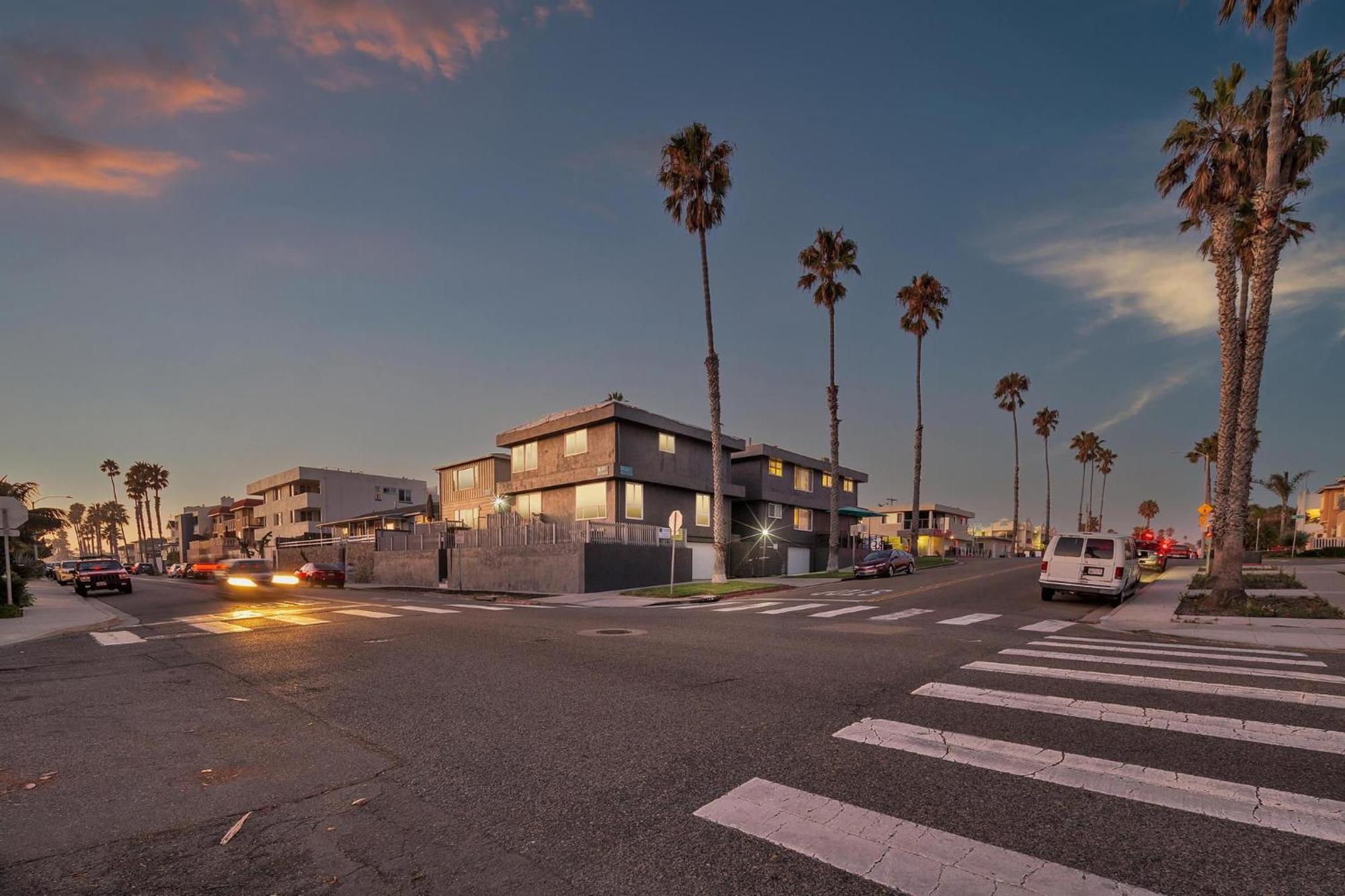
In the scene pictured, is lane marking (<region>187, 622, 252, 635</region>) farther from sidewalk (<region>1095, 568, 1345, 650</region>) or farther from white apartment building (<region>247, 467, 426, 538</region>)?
white apartment building (<region>247, 467, 426, 538</region>)

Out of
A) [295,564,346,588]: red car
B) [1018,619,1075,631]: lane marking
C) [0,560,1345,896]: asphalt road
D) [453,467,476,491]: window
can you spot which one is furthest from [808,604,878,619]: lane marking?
[453,467,476,491]: window

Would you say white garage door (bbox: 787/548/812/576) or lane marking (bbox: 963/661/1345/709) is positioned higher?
lane marking (bbox: 963/661/1345/709)

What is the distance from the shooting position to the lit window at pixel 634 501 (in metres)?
34.0

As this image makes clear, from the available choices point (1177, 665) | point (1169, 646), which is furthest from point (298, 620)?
point (1169, 646)

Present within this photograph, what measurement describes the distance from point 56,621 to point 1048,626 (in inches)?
965

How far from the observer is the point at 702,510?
39.5 m

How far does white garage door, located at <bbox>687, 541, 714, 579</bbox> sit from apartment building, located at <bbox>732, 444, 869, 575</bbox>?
6069 mm

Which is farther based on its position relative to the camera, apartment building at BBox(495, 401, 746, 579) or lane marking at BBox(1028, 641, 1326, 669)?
apartment building at BBox(495, 401, 746, 579)

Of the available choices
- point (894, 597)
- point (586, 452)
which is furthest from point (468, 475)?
point (894, 597)

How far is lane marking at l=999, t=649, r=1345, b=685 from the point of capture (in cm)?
761

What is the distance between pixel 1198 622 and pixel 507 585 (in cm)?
2548

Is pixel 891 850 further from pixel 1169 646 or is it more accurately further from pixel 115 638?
pixel 115 638

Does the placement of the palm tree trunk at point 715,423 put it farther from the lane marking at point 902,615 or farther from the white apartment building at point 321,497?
the white apartment building at point 321,497

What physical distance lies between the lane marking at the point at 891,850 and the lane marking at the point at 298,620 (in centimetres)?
1354
